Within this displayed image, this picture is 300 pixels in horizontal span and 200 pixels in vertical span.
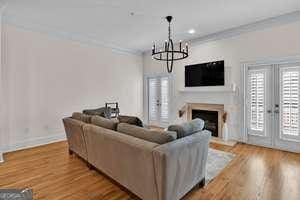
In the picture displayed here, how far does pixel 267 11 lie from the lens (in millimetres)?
3928

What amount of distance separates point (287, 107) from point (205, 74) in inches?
88.1

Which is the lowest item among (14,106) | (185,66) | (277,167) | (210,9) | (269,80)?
(277,167)

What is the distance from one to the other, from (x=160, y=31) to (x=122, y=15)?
1390 millimetres

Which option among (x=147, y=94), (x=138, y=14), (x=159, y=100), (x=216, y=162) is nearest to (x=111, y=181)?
(x=216, y=162)

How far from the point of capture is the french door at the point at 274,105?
4.07m

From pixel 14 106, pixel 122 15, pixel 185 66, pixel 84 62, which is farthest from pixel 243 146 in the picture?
pixel 14 106

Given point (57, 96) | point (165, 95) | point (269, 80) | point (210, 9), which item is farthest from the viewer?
point (165, 95)

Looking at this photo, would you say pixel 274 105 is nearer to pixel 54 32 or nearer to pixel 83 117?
pixel 83 117

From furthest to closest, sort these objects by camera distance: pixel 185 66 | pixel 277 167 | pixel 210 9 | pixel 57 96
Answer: pixel 185 66 < pixel 57 96 < pixel 210 9 < pixel 277 167

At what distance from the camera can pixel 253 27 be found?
181 inches

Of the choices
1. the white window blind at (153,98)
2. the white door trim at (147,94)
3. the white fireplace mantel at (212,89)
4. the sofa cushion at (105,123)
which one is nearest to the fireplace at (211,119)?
the white fireplace mantel at (212,89)

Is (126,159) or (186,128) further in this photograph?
(186,128)

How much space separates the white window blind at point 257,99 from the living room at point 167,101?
25 mm

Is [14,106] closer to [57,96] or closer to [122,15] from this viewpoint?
[57,96]
